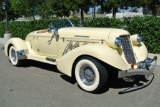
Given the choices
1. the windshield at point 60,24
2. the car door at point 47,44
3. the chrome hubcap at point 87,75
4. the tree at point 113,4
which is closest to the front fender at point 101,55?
the chrome hubcap at point 87,75

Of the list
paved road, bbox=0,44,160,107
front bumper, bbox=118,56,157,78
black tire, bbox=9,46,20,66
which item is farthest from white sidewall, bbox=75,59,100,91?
black tire, bbox=9,46,20,66

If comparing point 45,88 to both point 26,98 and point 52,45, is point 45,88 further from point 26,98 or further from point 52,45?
point 52,45

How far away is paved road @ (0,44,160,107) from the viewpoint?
4448 millimetres

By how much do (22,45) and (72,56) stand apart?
2743 mm

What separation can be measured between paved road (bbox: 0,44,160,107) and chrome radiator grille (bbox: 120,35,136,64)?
0.61 metres

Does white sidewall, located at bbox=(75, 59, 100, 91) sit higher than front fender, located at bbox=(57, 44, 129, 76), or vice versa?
front fender, located at bbox=(57, 44, 129, 76)

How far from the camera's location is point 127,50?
5.36 metres

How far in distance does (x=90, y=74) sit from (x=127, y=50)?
104cm

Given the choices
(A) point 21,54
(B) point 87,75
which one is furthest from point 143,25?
(B) point 87,75

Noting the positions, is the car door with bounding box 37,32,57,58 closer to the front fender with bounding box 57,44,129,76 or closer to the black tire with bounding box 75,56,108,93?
the front fender with bounding box 57,44,129,76

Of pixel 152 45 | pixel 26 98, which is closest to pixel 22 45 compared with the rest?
pixel 26 98

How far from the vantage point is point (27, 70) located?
709 cm

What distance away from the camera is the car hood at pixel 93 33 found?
525cm

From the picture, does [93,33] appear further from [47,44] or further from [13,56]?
[13,56]
